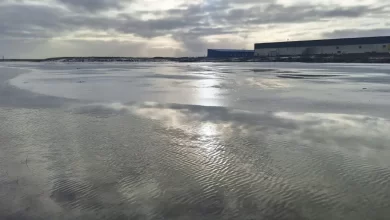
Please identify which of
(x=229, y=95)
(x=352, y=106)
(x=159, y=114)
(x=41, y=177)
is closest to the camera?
(x=41, y=177)

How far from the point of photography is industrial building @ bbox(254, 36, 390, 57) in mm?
99000

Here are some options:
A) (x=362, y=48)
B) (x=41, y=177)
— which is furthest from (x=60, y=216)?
(x=362, y=48)

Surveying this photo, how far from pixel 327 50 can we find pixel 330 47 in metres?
1.57

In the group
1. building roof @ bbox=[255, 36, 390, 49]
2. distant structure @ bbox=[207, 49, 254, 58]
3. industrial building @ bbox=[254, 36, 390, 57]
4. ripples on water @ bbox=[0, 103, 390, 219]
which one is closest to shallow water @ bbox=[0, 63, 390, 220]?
ripples on water @ bbox=[0, 103, 390, 219]

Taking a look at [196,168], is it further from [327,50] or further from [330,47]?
[327,50]

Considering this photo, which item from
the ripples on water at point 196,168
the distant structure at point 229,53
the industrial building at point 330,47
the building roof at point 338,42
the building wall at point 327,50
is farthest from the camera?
the distant structure at point 229,53

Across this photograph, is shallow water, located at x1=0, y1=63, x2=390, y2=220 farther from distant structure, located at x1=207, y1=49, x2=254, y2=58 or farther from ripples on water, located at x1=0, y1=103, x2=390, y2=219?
distant structure, located at x1=207, y1=49, x2=254, y2=58

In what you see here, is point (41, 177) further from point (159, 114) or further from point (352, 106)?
point (352, 106)

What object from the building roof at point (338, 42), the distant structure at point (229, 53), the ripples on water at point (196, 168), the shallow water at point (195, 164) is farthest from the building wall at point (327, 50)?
the ripples on water at point (196, 168)

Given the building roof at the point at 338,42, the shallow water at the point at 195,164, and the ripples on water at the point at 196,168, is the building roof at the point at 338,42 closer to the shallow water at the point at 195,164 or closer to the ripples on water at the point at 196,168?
the shallow water at the point at 195,164

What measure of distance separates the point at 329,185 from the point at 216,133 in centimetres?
411

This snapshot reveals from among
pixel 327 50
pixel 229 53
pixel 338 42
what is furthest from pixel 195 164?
pixel 229 53

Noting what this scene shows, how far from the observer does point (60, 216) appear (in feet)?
15.4

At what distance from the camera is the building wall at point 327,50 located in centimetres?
9932
